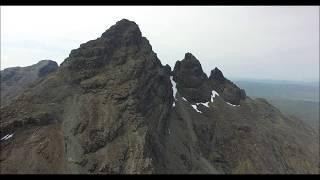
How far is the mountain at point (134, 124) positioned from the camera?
55781mm

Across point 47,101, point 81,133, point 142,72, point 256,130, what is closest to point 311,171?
point 256,130

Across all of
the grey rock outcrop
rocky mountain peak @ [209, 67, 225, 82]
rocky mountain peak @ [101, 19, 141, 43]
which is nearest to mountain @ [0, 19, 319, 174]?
rocky mountain peak @ [101, 19, 141, 43]

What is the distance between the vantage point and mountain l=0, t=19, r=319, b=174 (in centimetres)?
5578

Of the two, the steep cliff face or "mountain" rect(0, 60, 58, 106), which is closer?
the steep cliff face

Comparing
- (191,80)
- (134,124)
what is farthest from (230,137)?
(134,124)

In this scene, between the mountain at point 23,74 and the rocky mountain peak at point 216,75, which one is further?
the mountain at point 23,74

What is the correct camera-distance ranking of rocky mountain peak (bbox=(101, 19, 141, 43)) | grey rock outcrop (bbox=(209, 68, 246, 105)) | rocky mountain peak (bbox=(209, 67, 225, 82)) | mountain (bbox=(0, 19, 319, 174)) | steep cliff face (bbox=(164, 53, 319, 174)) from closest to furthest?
1. mountain (bbox=(0, 19, 319, 174))
2. steep cliff face (bbox=(164, 53, 319, 174))
3. rocky mountain peak (bbox=(101, 19, 141, 43))
4. grey rock outcrop (bbox=(209, 68, 246, 105))
5. rocky mountain peak (bbox=(209, 67, 225, 82))

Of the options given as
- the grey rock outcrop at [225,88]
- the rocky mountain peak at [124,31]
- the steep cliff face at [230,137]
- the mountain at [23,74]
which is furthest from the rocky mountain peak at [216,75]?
the mountain at [23,74]

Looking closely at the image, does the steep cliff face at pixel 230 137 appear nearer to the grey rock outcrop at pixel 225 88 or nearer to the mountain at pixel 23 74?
the grey rock outcrop at pixel 225 88

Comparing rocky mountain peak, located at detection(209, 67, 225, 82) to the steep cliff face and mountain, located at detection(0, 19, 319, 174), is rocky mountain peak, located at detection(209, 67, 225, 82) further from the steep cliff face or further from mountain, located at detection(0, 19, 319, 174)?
mountain, located at detection(0, 19, 319, 174)

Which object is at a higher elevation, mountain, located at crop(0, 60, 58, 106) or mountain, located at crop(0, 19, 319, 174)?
mountain, located at crop(0, 60, 58, 106)

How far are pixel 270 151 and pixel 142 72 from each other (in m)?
30.6

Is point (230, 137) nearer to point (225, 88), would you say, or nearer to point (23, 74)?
point (225, 88)

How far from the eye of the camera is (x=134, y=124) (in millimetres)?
61062
